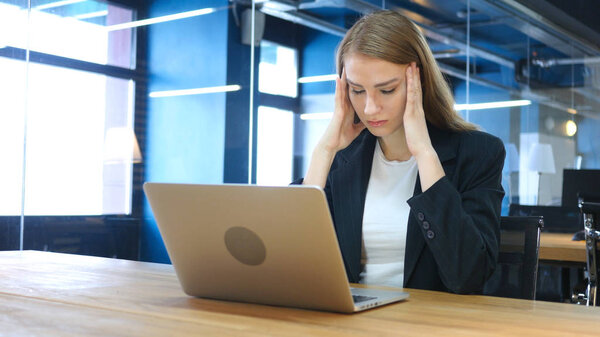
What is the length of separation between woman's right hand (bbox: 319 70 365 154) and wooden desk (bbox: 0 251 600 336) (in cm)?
63

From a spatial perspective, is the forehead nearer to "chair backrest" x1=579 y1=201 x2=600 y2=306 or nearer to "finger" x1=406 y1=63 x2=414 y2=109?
"finger" x1=406 y1=63 x2=414 y2=109

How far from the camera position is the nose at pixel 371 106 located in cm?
178

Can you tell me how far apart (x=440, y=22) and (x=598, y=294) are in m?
3.79

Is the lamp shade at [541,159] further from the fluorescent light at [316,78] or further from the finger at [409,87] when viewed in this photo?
the finger at [409,87]

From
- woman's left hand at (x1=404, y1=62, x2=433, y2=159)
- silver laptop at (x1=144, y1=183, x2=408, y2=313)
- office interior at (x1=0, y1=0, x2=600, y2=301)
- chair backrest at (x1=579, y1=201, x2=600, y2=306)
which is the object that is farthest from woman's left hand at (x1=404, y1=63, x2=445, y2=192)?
office interior at (x1=0, y1=0, x2=600, y2=301)

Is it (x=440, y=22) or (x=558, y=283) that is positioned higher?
(x=440, y=22)

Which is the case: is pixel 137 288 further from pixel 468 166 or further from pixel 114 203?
pixel 114 203

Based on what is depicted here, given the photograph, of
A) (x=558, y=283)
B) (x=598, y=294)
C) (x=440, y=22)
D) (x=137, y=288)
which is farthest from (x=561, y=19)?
(x=137, y=288)

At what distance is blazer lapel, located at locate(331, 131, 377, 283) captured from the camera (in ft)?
5.82

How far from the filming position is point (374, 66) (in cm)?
177

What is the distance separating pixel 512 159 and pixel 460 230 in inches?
201

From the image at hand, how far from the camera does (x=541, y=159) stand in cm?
636

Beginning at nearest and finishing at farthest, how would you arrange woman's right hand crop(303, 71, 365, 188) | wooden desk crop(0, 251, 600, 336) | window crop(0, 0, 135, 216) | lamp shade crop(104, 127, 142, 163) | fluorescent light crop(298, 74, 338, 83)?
wooden desk crop(0, 251, 600, 336)
woman's right hand crop(303, 71, 365, 188)
window crop(0, 0, 135, 216)
lamp shade crop(104, 127, 142, 163)
fluorescent light crop(298, 74, 338, 83)

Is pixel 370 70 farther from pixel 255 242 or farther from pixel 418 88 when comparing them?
pixel 255 242
